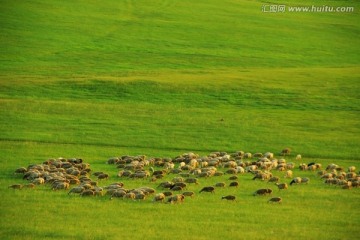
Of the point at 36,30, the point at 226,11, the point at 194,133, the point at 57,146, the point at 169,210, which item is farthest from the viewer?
the point at 226,11

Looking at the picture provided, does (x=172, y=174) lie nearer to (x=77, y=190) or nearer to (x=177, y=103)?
(x=77, y=190)

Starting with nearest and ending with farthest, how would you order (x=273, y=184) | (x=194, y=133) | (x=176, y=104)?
1. (x=273, y=184)
2. (x=194, y=133)
3. (x=176, y=104)

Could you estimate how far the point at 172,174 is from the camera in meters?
27.5

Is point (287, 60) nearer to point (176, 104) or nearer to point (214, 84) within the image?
point (214, 84)

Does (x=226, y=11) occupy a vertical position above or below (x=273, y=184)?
above

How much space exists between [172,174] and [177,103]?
55.7 feet

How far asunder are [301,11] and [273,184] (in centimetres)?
6634

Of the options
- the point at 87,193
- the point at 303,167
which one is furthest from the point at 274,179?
the point at 87,193

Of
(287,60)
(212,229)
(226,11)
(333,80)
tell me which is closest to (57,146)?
(212,229)

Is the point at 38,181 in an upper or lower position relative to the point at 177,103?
lower

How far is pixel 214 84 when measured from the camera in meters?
49.2

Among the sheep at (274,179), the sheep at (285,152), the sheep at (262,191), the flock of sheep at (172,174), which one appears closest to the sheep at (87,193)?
the flock of sheep at (172,174)

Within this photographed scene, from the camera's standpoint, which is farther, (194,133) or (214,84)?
(214,84)

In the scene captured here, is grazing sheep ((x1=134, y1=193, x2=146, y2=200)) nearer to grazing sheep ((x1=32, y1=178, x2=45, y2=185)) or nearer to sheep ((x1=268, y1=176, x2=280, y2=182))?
grazing sheep ((x1=32, y1=178, x2=45, y2=185))
